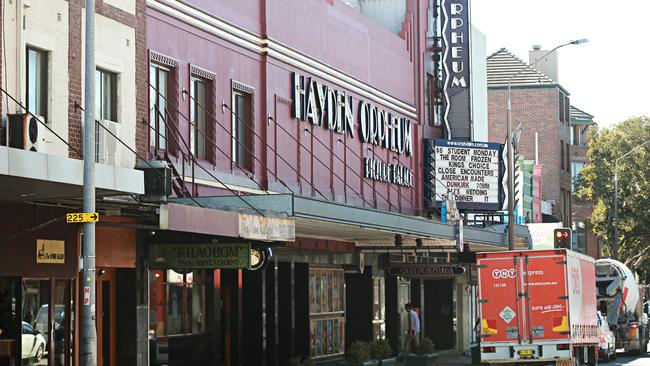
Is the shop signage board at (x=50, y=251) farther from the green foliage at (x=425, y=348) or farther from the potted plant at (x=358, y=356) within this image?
the green foliage at (x=425, y=348)

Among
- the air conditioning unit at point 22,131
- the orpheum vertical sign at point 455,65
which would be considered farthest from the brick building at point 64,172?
the orpheum vertical sign at point 455,65

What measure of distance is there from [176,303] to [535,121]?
51531mm

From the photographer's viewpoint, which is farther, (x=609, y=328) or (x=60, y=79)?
(x=609, y=328)

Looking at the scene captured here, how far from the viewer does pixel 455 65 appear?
42.7 metres

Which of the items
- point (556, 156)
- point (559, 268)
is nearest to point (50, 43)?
point (559, 268)

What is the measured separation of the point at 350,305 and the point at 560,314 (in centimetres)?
1049

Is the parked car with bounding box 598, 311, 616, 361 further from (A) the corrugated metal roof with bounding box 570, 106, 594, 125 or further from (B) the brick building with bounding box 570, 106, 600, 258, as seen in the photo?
(A) the corrugated metal roof with bounding box 570, 106, 594, 125

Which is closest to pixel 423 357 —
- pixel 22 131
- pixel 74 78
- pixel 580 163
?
pixel 74 78

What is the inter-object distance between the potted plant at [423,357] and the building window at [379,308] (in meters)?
4.10

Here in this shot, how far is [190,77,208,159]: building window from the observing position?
25.4m

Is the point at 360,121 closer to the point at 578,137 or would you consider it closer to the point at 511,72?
the point at 511,72

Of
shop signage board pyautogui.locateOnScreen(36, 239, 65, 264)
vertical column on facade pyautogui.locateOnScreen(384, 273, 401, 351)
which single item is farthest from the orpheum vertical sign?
shop signage board pyautogui.locateOnScreen(36, 239, 65, 264)

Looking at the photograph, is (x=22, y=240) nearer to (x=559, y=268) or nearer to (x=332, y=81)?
(x=559, y=268)

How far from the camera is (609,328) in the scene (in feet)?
137
